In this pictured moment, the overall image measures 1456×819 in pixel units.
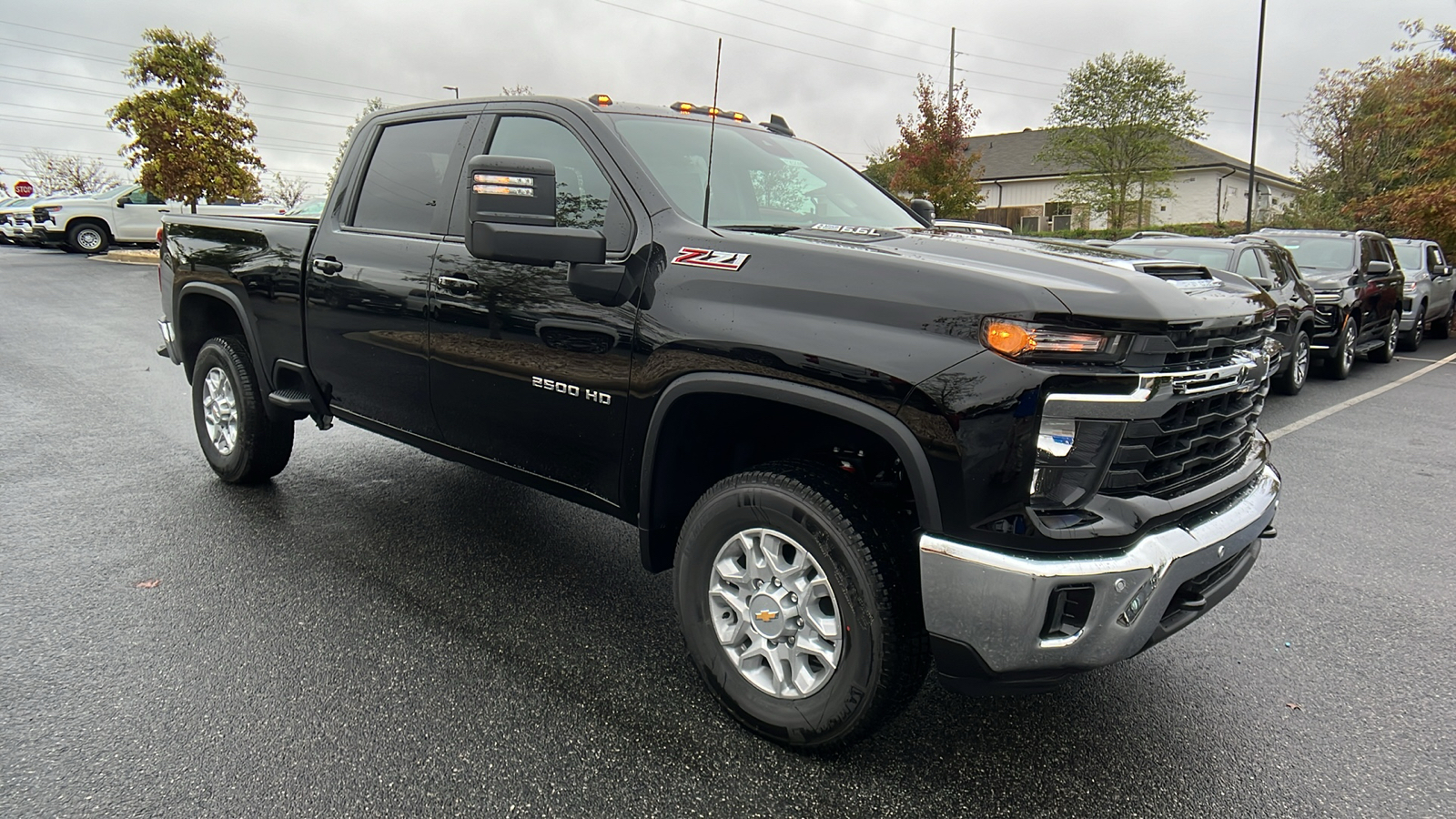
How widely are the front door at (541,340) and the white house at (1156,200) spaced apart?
130 ft

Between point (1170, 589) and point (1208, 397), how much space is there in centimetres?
54

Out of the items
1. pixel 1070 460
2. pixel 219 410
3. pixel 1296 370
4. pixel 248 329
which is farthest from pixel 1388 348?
pixel 219 410

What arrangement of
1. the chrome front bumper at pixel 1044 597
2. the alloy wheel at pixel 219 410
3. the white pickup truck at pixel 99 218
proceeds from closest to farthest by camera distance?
the chrome front bumper at pixel 1044 597 < the alloy wheel at pixel 219 410 < the white pickup truck at pixel 99 218

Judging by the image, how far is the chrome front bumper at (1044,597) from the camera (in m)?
2.15

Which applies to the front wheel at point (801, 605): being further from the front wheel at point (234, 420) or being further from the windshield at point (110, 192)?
the windshield at point (110, 192)

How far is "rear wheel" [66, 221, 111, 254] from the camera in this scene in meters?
24.9

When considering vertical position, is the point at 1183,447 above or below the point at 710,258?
below

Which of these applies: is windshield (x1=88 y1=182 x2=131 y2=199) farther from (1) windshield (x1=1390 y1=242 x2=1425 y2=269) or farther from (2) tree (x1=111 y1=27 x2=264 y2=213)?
(1) windshield (x1=1390 y1=242 x2=1425 y2=269)

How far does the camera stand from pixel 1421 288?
45.6ft

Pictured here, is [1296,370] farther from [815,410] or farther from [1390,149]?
[1390,149]

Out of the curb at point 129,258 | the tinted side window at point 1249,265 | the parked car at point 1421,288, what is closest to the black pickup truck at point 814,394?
the tinted side window at point 1249,265

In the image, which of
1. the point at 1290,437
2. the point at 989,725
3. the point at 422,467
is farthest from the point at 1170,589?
the point at 1290,437

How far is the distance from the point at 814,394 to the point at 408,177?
98.1 inches

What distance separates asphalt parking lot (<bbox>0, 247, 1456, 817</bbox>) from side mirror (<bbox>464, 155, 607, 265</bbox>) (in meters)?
1.43
